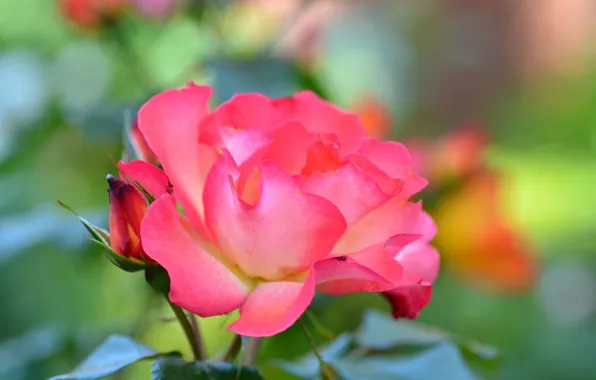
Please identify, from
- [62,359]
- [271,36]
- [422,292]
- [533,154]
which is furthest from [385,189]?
[533,154]

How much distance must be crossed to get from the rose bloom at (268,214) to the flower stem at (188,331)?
3 centimetres

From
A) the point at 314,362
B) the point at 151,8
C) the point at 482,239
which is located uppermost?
the point at 151,8

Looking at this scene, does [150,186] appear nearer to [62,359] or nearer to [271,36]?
[62,359]

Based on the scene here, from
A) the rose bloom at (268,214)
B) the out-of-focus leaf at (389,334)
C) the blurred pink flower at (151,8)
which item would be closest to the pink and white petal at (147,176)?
the rose bloom at (268,214)

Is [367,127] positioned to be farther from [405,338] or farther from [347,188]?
[347,188]

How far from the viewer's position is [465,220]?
0.90 metres

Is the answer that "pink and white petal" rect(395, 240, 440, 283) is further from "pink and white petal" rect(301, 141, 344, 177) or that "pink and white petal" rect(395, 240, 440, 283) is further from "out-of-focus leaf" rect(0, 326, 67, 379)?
"out-of-focus leaf" rect(0, 326, 67, 379)

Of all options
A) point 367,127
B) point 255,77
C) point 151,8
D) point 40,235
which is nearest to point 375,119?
point 367,127

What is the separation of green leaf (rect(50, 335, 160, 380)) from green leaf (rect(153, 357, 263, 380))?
2 centimetres

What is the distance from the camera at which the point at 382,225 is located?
0.30 meters

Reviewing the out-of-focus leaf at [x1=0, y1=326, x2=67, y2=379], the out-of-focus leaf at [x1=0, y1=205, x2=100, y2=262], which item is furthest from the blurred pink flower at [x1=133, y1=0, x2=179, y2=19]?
the out-of-focus leaf at [x1=0, y1=326, x2=67, y2=379]

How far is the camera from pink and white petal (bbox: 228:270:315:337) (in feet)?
0.82

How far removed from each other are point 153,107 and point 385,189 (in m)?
0.11

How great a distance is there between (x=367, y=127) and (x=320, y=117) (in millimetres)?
556
